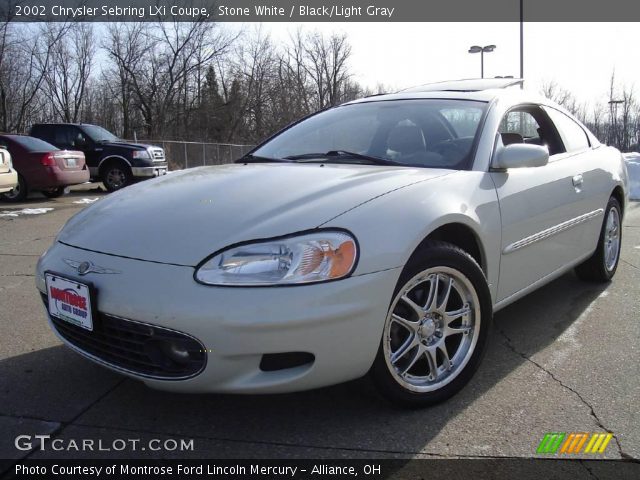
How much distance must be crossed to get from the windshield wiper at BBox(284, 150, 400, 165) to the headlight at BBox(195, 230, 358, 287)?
1.01 metres

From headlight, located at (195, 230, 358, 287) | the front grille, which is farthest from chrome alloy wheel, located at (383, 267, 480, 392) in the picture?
the front grille

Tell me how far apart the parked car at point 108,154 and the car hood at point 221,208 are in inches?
410

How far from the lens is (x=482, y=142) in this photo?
9.55 feet

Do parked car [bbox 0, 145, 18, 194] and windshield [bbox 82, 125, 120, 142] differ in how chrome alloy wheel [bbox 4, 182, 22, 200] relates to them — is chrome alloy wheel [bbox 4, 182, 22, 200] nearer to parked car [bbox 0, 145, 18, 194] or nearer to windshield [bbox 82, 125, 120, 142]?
parked car [bbox 0, 145, 18, 194]

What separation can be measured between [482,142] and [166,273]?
179cm

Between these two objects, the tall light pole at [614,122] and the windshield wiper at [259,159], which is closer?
the windshield wiper at [259,159]

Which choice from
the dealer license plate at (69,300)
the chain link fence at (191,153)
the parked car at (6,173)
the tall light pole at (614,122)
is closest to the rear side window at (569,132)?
the dealer license plate at (69,300)

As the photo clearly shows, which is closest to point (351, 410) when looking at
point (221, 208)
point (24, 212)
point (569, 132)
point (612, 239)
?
point (221, 208)

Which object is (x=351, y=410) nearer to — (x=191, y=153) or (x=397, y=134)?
(x=397, y=134)

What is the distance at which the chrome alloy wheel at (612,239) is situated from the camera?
427cm

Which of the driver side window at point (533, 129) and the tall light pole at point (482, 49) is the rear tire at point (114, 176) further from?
the tall light pole at point (482, 49)

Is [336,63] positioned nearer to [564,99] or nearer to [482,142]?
[564,99]

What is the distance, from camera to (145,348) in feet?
6.79

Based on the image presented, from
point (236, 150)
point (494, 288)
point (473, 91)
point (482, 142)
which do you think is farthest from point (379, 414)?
point (236, 150)
